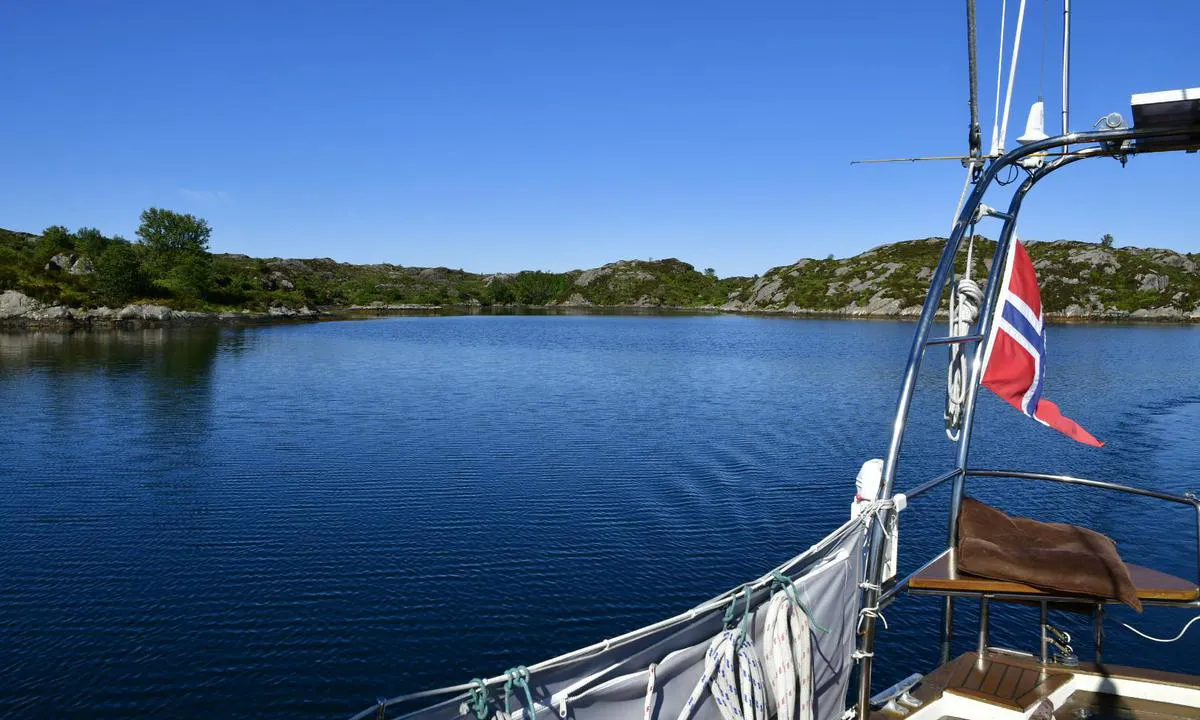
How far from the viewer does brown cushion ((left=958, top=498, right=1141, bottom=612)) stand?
7.53 meters

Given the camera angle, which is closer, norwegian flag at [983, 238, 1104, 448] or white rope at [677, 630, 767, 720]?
white rope at [677, 630, 767, 720]

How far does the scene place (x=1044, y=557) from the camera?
310 inches

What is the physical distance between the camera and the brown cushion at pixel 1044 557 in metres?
7.53

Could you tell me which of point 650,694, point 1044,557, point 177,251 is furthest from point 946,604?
point 177,251

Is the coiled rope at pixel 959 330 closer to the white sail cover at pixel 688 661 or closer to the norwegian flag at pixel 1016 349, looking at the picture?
the norwegian flag at pixel 1016 349

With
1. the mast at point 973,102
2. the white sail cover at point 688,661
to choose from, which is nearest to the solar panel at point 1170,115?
the mast at point 973,102

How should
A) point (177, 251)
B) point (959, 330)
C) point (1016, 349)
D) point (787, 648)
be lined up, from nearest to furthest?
point (787, 648), point (959, 330), point (1016, 349), point (177, 251)

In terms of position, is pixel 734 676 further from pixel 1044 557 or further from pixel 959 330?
pixel 959 330

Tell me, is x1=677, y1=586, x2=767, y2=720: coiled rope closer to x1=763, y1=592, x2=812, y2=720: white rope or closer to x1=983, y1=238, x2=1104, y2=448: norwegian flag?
x1=763, y1=592, x2=812, y2=720: white rope

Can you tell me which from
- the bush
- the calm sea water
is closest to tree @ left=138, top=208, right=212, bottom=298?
the bush

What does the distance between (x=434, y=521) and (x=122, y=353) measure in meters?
60.2

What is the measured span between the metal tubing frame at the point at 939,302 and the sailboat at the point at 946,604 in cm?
2

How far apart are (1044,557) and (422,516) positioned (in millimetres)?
17400

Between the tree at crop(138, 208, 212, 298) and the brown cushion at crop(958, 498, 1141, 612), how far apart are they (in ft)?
506
